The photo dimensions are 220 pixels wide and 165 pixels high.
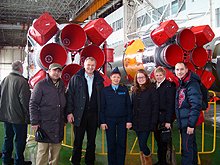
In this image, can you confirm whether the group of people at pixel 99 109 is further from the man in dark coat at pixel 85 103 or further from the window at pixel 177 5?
the window at pixel 177 5

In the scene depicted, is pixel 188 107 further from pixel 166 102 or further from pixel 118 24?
pixel 118 24

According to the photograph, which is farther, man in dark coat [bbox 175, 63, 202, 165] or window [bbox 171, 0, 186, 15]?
window [bbox 171, 0, 186, 15]

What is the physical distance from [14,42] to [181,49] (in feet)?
92.8

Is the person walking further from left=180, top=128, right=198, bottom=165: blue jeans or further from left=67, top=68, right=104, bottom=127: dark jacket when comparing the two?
left=180, top=128, right=198, bottom=165: blue jeans

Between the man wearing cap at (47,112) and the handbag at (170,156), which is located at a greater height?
the man wearing cap at (47,112)

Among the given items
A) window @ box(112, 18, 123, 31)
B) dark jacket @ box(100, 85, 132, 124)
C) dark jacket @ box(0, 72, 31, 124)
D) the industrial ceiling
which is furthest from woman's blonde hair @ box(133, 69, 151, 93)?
window @ box(112, 18, 123, 31)

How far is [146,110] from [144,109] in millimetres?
32

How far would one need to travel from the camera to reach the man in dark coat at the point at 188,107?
356 centimetres

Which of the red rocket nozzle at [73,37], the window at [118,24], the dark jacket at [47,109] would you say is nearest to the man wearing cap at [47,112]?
the dark jacket at [47,109]

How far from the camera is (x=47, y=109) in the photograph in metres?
3.56

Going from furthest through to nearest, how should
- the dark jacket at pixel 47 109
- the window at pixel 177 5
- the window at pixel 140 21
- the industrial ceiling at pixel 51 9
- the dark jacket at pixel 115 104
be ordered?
the industrial ceiling at pixel 51 9
the window at pixel 140 21
the window at pixel 177 5
the dark jacket at pixel 115 104
the dark jacket at pixel 47 109

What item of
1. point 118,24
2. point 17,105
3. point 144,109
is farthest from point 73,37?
point 118,24

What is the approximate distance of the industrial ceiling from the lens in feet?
52.5

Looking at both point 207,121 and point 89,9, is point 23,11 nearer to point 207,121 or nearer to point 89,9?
point 89,9
